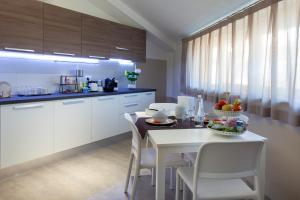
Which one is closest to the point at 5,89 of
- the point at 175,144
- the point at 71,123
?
the point at 71,123

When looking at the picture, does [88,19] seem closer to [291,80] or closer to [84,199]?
[84,199]

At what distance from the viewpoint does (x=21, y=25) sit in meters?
2.75

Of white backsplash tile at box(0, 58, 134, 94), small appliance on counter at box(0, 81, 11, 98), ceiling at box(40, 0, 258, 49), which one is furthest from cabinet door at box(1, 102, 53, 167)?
ceiling at box(40, 0, 258, 49)

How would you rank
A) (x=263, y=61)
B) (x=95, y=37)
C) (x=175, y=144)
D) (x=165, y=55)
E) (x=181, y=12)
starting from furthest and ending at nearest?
(x=165, y=55), (x=95, y=37), (x=181, y=12), (x=263, y=61), (x=175, y=144)

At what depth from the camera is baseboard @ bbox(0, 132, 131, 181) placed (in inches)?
102

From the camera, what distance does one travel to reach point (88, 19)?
3545 millimetres

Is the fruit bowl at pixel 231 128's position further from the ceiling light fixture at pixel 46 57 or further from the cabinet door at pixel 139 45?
the cabinet door at pixel 139 45

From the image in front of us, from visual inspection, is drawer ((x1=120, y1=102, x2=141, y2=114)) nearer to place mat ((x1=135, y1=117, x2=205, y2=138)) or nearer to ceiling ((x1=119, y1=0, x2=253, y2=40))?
ceiling ((x1=119, y1=0, x2=253, y2=40))

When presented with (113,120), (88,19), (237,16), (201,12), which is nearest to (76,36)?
(88,19)

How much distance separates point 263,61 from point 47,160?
110 inches

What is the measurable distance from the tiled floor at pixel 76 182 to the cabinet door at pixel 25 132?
0.22 m

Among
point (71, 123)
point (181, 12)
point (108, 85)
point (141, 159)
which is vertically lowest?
point (141, 159)

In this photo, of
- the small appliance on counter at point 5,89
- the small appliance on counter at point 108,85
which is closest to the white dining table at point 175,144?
the small appliance on counter at point 5,89

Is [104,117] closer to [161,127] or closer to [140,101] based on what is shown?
[140,101]
